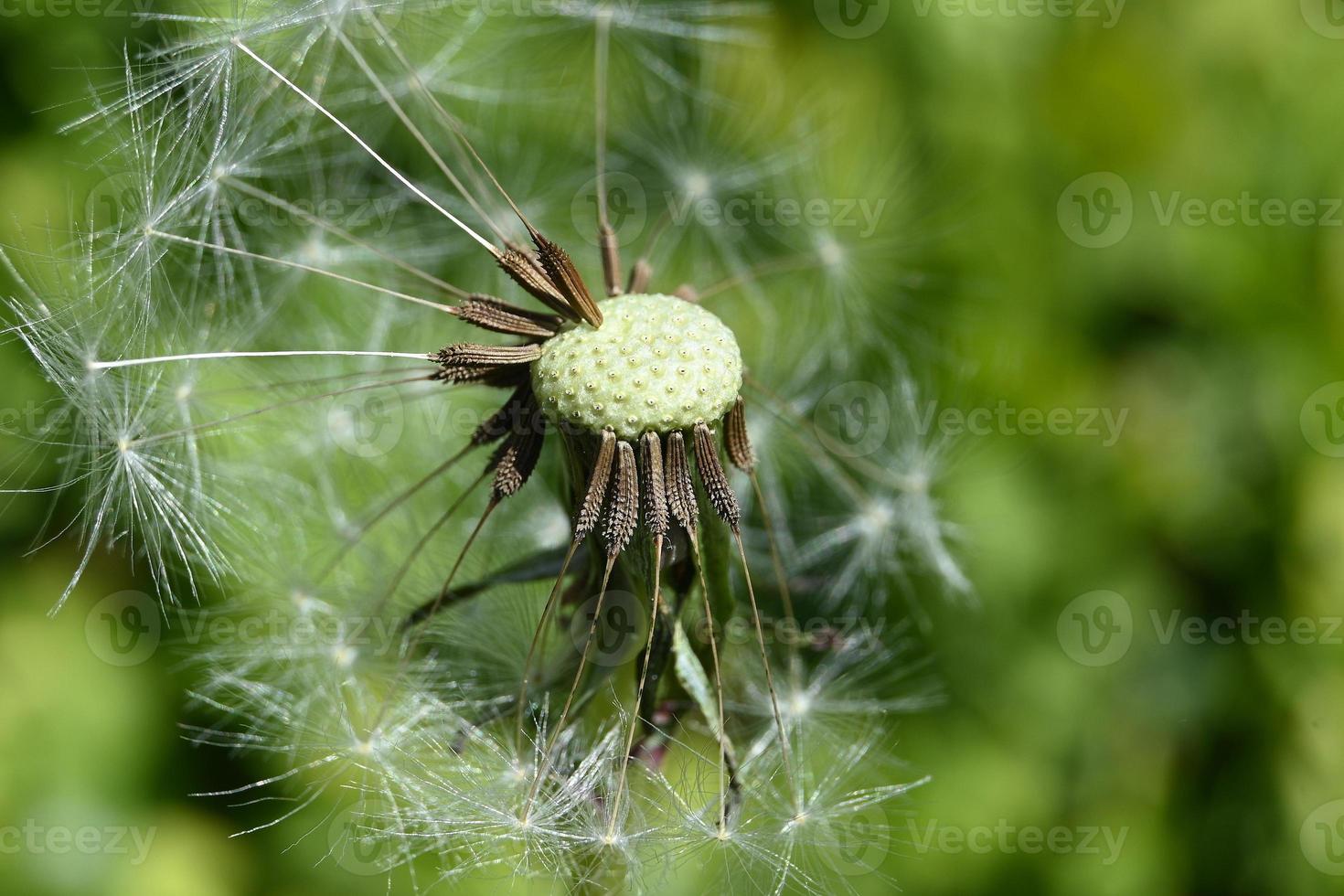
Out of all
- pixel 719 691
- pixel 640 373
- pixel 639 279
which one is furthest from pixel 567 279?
pixel 719 691

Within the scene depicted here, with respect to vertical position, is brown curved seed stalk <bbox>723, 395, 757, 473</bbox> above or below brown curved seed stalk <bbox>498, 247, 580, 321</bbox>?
below

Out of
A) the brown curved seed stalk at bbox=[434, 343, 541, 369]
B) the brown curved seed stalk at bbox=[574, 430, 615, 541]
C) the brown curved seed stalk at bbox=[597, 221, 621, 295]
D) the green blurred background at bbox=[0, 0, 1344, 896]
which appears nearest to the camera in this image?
the brown curved seed stalk at bbox=[574, 430, 615, 541]

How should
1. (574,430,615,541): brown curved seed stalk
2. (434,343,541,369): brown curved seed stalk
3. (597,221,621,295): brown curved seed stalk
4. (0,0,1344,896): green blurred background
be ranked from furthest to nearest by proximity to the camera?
(0,0,1344,896): green blurred background < (597,221,621,295): brown curved seed stalk < (434,343,541,369): brown curved seed stalk < (574,430,615,541): brown curved seed stalk

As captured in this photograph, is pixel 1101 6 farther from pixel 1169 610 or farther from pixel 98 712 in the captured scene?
pixel 98 712

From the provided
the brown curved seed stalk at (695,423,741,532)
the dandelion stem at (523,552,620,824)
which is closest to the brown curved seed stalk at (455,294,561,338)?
the brown curved seed stalk at (695,423,741,532)

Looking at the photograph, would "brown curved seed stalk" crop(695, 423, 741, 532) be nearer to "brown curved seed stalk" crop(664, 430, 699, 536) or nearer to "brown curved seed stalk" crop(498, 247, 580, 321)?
"brown curved seed stalk" crop(664, 430, 699, 536)
